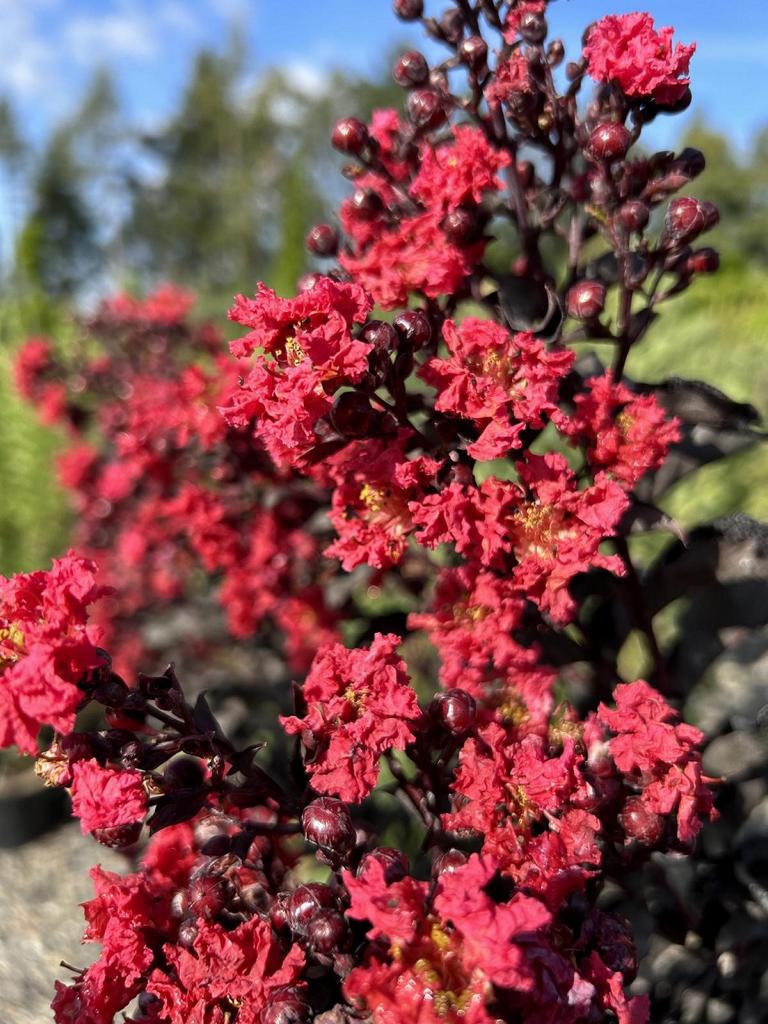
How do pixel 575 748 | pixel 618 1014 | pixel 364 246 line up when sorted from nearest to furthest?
pixel 618 1014
pixel 575 748
pixel 364 246

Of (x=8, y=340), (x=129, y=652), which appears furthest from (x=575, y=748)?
(x=8, y=340)

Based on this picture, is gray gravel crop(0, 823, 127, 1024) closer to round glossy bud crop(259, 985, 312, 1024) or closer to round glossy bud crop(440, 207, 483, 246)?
round glossy bud crop(259, 985, 312, 1024)

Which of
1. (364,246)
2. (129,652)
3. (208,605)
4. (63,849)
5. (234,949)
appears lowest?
(63,849)

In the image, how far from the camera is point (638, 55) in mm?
1142

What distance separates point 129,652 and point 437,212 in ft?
6.73

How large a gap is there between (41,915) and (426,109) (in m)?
1.86

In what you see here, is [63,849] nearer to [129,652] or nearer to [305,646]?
[129,652]

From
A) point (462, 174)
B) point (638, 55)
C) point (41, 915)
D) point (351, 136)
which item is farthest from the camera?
point (41, 915)

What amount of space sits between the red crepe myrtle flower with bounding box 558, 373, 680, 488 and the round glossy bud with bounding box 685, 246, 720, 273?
0.90ft

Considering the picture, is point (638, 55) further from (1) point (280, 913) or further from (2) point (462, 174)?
(1) point (280, 913)

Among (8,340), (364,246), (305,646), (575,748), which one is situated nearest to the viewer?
(575,748)

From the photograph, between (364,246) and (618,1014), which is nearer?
(618,1014)

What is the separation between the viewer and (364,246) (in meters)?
1.44

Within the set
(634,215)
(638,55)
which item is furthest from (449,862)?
(638,55)
